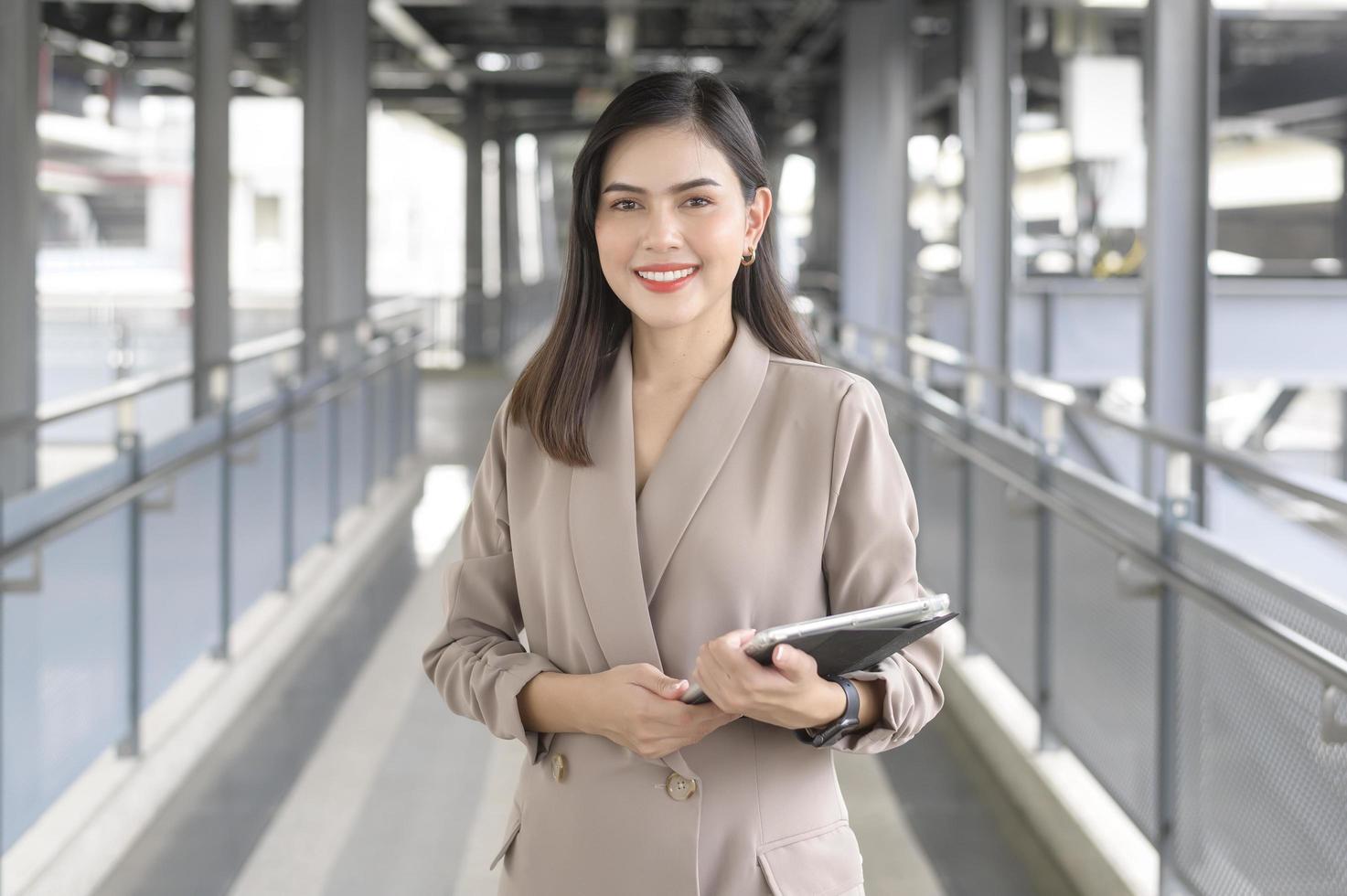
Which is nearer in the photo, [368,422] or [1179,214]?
[1179,214]

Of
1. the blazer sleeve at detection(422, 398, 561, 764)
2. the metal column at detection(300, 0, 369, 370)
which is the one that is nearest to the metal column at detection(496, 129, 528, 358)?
the metal column at detection(300, 0, 369, 370)

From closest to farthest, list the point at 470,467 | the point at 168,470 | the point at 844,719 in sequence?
the point at 844,719, the point at 168,470, the point at 470,467

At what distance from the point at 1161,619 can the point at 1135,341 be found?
785 centimetres

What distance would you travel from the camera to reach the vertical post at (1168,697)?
324 centimetres

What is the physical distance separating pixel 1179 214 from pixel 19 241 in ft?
13.2

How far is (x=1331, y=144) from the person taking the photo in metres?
18.3

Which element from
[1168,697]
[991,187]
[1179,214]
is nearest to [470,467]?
[991,187]

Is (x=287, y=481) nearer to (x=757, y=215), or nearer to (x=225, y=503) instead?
(x=225, y=503)

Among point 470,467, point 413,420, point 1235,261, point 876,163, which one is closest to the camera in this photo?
point 470,467

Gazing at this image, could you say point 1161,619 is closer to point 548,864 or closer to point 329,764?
point 548,864

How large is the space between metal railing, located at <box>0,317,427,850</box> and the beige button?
7.76 feet

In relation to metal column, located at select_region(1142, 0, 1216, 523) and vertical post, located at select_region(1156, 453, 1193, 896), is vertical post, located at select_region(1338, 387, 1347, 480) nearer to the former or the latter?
metal column, located at select_region(1142, 0, 1216, 523)

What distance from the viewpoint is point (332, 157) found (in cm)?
991

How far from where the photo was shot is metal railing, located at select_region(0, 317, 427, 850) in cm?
348
